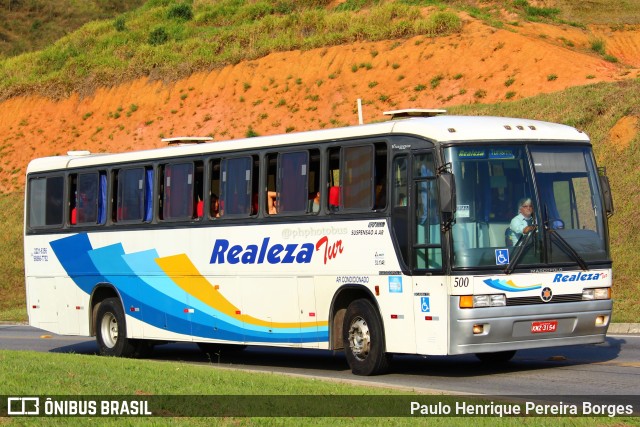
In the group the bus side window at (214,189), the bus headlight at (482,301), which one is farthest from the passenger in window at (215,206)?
the bus headlight at (482,301)

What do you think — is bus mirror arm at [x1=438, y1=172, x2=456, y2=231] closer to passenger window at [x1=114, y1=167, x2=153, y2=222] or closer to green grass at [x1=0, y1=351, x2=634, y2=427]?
green grass at [x1=0, y1=351, x2=634, y2=427]

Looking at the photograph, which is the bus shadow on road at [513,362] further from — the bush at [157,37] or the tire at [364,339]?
the bush at [157,37]

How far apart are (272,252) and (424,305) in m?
3.50

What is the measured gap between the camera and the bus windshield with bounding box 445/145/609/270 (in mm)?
14227

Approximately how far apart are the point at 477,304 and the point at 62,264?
10222 millimetres

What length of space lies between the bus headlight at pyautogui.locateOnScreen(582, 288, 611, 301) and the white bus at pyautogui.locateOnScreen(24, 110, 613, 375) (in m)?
0.02

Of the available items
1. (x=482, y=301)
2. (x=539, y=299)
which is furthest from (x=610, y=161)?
(x=482, y=301)

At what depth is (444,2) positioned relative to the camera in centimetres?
6231

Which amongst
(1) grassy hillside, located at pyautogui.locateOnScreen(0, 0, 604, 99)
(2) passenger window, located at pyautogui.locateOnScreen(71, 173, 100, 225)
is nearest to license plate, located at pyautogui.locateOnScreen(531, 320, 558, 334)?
(2) passenger window, located at pyautogui.locateOnScreen(71, 173, 100, 225)

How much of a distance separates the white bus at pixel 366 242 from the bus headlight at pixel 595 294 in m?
0.02

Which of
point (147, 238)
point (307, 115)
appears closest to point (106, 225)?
point (147, 238)

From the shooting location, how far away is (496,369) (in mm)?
16250

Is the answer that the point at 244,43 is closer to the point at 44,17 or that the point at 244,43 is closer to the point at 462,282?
the point at 462,282

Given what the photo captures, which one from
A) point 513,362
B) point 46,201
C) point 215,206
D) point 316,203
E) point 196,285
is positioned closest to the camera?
point 316,203
